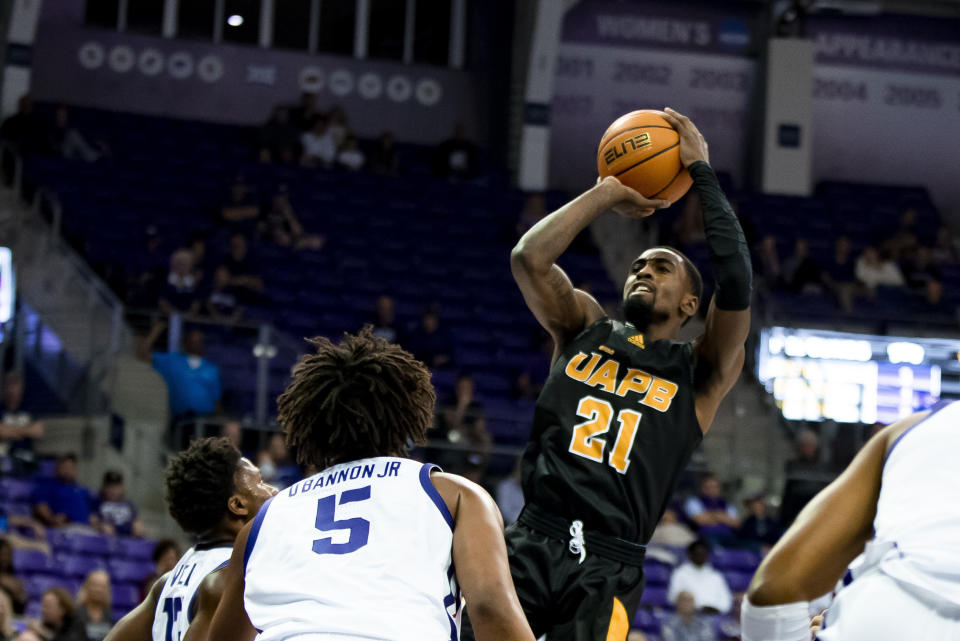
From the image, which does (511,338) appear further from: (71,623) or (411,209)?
(71,623)

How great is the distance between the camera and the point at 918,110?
17.7 m

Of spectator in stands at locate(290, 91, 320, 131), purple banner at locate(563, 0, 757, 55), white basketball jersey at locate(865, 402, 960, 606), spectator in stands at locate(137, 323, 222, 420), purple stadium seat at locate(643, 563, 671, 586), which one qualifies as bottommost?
A: purple stadium seat at locate(643, 563, 671, 586)

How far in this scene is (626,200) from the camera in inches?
167

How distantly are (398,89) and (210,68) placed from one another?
2356 millimetres

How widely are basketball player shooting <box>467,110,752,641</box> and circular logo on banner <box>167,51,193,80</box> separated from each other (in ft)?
42.7

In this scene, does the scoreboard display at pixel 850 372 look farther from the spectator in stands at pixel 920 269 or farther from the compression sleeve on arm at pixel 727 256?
the compression sleeve on arm at pixel 727 256

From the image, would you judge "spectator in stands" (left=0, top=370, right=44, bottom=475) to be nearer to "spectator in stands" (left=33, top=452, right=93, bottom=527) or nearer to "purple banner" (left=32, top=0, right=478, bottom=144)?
"spectator in stands" (left=33, top=452, right=93, bottom=527)

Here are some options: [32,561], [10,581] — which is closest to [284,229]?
[32,561]

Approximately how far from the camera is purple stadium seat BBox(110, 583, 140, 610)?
8.29 metres

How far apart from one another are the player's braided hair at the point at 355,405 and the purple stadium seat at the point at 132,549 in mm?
6112

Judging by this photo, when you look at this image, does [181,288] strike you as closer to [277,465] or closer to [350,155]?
[277,465]

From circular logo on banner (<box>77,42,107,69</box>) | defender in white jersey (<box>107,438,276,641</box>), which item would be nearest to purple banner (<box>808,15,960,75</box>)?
circular logo on banner (<box>77,42,107,69</box>)

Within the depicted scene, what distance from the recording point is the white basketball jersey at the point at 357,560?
249cm

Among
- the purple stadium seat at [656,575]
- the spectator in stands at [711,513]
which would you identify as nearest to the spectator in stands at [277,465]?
the purple stadium seat at [656,575]
